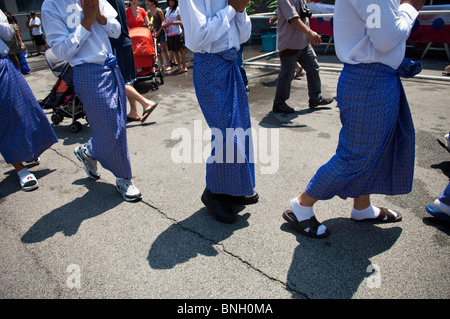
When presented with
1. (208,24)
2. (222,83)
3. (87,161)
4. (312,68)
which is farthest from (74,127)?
(312,68)

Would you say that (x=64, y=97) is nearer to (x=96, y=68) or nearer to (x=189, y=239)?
(x=96, y=68)

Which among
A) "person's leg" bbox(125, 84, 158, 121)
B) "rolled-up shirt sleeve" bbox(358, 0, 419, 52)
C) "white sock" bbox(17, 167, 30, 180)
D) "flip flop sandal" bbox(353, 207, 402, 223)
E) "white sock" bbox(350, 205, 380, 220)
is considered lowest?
"flip flop sandal" bbox(353, 207, 402, 223)

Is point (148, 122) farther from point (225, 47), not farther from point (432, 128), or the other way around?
point (432, 128)

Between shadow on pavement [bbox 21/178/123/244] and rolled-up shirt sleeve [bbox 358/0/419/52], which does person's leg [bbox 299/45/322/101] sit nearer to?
rolled-up shirt sleeve [bbox 358/0/419/52]

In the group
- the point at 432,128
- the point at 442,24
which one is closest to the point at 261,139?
the point at 432,128

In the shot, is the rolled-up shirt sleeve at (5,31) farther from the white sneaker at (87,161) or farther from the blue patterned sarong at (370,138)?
the blue patterned sarong at (370,138)

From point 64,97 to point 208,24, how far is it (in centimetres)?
356

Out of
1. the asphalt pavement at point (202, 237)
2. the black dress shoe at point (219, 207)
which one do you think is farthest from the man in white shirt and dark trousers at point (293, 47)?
the black dress shoe at point (219, 207)

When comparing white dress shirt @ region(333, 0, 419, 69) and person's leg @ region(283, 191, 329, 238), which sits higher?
white dress shirt @ region(333, 0, 419, 69)

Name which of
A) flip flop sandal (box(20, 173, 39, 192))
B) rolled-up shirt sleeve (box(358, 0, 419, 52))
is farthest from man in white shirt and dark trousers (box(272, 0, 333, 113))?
flip flop sandal (box(20, 173, 39, 192))

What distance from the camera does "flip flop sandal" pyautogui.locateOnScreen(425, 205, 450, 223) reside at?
2446 millimetres

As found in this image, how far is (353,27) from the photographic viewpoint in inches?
77.6

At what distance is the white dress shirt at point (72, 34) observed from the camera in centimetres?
257

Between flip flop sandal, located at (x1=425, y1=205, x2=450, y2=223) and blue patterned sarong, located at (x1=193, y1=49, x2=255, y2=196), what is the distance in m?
1.40
